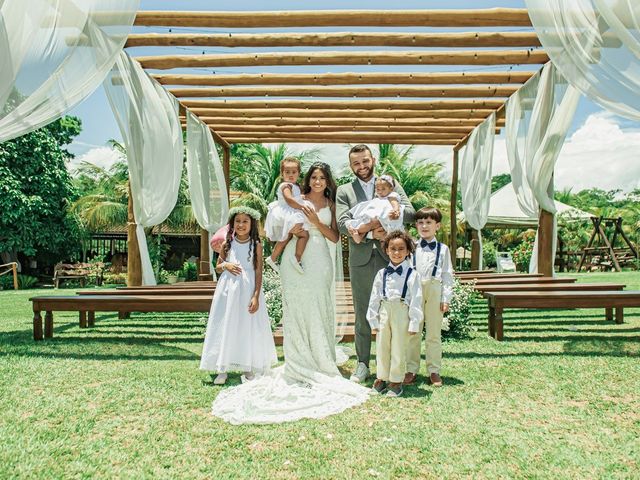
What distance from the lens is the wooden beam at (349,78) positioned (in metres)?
7.80

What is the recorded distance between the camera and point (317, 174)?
4.28 metres

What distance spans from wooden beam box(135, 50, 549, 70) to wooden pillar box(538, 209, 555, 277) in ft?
7.87

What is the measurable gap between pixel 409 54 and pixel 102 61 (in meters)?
4.00

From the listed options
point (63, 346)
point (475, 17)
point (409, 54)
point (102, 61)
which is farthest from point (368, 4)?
point (63, 346)

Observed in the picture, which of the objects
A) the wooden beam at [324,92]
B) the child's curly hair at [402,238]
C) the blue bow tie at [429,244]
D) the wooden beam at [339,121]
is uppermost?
the wooden beam at [324,92]

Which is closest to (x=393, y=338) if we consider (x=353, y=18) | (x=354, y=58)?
(x=353, y=18)

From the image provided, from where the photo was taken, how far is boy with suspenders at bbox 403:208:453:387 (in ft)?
14.0

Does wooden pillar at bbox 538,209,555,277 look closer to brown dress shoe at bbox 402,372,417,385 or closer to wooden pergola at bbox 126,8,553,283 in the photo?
wooden pergola at bbox 126,8,553,283

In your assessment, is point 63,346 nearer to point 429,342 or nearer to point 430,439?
point 429,342

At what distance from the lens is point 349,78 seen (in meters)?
7.81

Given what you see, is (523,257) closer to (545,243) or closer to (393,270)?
(545,243)

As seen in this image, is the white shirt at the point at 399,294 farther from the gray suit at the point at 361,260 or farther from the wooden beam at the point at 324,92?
the wooden beam at the point at 324,92

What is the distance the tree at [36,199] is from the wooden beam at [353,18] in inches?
673

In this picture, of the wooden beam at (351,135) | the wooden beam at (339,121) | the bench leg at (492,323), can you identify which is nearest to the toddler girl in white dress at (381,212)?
the bench leg at (492,323)
